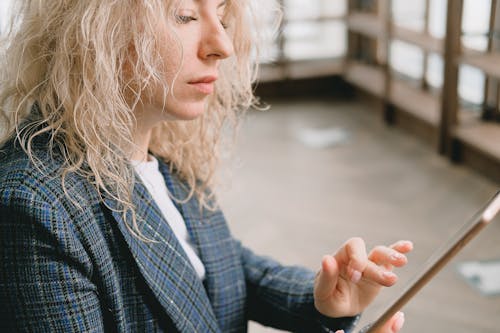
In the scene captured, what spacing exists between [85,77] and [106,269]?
29 centimetres

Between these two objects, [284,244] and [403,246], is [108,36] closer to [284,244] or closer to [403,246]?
[403,246]

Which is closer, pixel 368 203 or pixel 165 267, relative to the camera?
pixel 165 267

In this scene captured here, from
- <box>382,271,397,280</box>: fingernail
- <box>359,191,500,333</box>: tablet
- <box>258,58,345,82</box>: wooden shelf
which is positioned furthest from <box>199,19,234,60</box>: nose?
<box>258,58,345,82</box>: wooden shelf

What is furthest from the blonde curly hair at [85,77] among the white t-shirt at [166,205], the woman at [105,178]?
Answer: the white t-shirt at [166,205]

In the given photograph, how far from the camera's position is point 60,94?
1.06 meters

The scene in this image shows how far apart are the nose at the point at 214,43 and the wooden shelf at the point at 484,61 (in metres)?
3.00

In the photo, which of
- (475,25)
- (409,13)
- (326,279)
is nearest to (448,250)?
(326,279)

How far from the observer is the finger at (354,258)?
1.08 meters

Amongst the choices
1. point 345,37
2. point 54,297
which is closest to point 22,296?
point 54,297

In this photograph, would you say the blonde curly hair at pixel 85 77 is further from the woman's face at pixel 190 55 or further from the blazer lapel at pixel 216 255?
the blazer lapel at pixel 216 255

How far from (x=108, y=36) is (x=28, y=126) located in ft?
0.62

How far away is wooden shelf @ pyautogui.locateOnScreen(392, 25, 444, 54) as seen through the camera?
4.39 m

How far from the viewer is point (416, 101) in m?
4.78

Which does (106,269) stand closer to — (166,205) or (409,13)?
(166,205)
